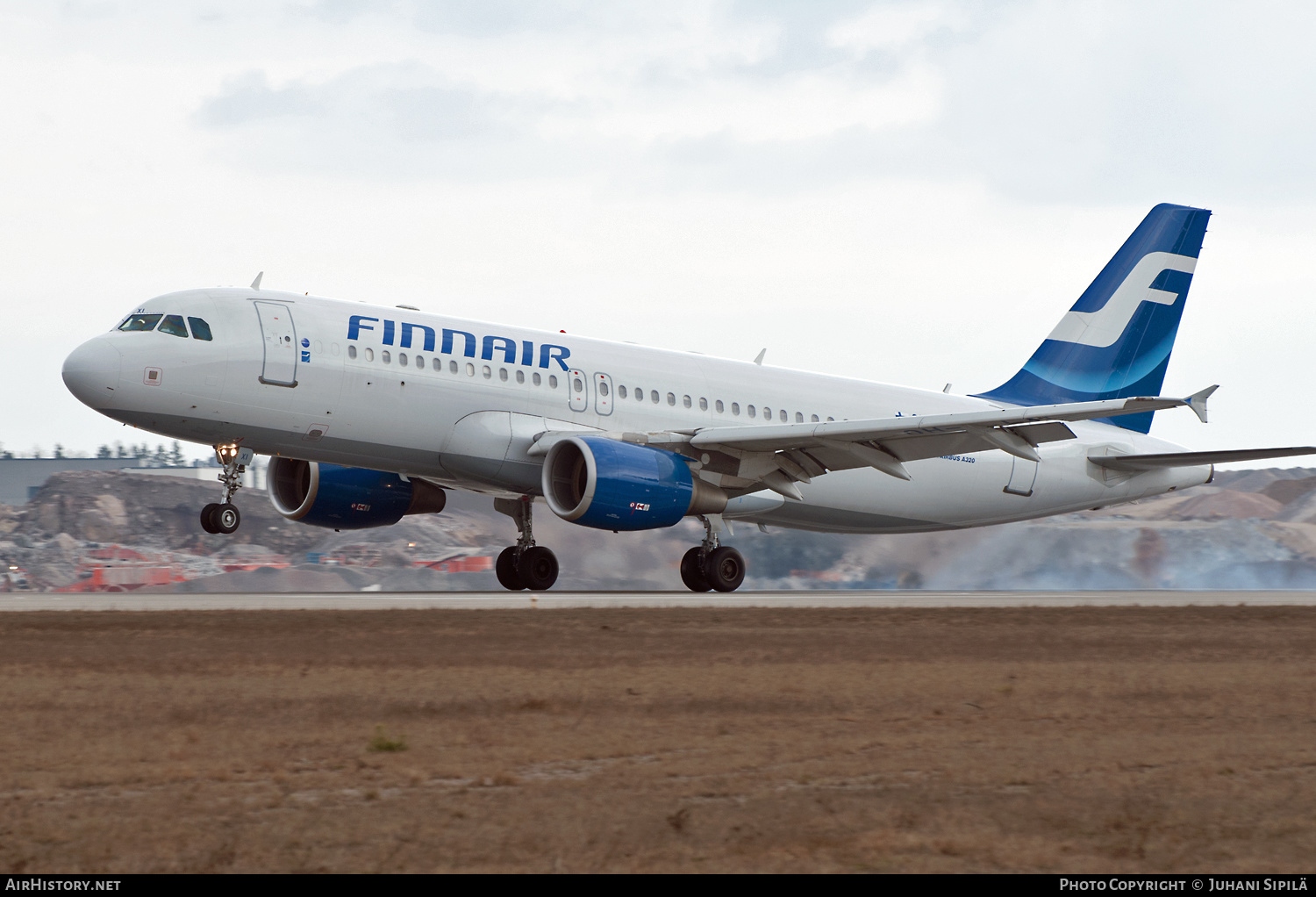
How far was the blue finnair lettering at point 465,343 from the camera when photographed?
74.5 feet

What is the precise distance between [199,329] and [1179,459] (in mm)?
19151

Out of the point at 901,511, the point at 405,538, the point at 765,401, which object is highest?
the point at 765,401

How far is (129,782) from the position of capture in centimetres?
717

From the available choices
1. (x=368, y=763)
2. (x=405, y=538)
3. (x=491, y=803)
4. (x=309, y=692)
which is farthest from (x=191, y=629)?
(x=405, y=538)

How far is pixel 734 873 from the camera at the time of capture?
5.72m

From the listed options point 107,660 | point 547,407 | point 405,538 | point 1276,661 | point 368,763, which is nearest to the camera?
point 368,763

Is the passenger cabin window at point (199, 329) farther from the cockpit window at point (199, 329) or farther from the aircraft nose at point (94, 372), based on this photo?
the aircraft nose at point (94, 372)

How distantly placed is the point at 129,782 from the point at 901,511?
2278 cm

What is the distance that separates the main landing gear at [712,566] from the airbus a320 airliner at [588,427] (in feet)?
0.13

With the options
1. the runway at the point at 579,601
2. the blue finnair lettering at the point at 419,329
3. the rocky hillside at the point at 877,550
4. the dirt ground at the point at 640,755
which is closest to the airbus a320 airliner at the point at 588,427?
the blue finnair lettering at the point at 419,329

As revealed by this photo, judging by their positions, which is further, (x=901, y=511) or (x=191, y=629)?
(x=901, y=511)

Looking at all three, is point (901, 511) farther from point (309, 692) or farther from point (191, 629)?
point (309, 692)

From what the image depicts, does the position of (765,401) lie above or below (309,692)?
above
